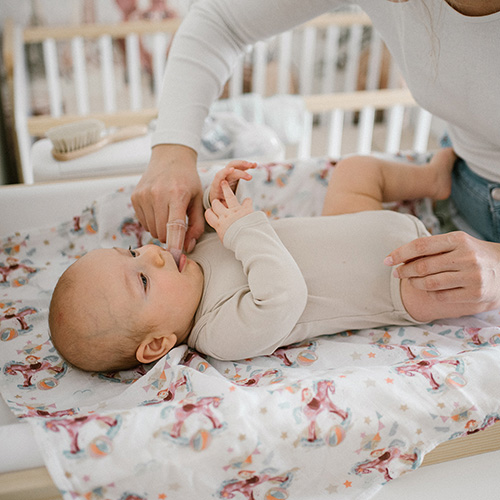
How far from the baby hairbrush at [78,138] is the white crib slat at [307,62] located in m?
1.17

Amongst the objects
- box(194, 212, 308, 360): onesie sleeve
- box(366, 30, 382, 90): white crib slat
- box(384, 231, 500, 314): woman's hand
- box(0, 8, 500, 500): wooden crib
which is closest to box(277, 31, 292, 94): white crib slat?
box(0, 8, 500, 500): wooden crib

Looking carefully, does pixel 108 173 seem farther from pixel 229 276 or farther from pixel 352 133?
pixel 352 133

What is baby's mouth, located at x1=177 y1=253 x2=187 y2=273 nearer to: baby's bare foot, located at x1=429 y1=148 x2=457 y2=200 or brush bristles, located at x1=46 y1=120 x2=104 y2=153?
baby's bare foot, located at x1=429 y1=148 x2=457 y2=200

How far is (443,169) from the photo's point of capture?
1.17 metres

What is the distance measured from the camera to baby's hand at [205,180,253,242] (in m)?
0.95

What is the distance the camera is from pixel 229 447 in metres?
0.65

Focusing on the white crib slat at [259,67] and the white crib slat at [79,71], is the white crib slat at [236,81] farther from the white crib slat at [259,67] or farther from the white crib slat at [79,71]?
the white crib slat at [79,71]

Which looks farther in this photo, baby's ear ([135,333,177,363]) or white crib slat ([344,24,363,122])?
white crib slat ([344,24,363,122])

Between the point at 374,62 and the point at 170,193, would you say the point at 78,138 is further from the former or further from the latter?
the point at 374,62

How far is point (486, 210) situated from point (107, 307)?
73 cm

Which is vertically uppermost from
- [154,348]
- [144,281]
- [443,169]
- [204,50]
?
[204,50]

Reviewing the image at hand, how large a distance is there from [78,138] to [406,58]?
935mm

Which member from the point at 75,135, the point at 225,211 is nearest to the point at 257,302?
the point at 225,211

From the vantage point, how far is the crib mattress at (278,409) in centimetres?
65
